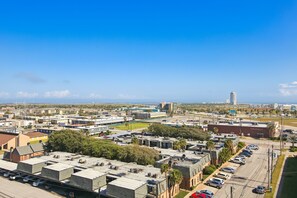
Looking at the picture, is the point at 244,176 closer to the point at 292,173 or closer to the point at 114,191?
the point at 292,173

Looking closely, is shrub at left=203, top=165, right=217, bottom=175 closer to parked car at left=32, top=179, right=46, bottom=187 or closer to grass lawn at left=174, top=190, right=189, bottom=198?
grass lawn at left=174, top=190, right=189, bottom=198

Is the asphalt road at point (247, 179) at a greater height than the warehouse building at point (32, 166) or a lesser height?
lesser

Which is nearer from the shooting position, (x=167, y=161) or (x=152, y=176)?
(x=152, y=176)

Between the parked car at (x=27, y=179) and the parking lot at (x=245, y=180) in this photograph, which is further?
the parked car at (x=27, y=179)

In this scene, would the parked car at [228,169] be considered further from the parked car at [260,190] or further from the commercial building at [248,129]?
the commercial building at [248,129]

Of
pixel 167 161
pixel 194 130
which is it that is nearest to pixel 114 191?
pixel 167 161

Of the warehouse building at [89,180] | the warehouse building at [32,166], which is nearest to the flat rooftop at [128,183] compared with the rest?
the warehouse building at [89,180]
